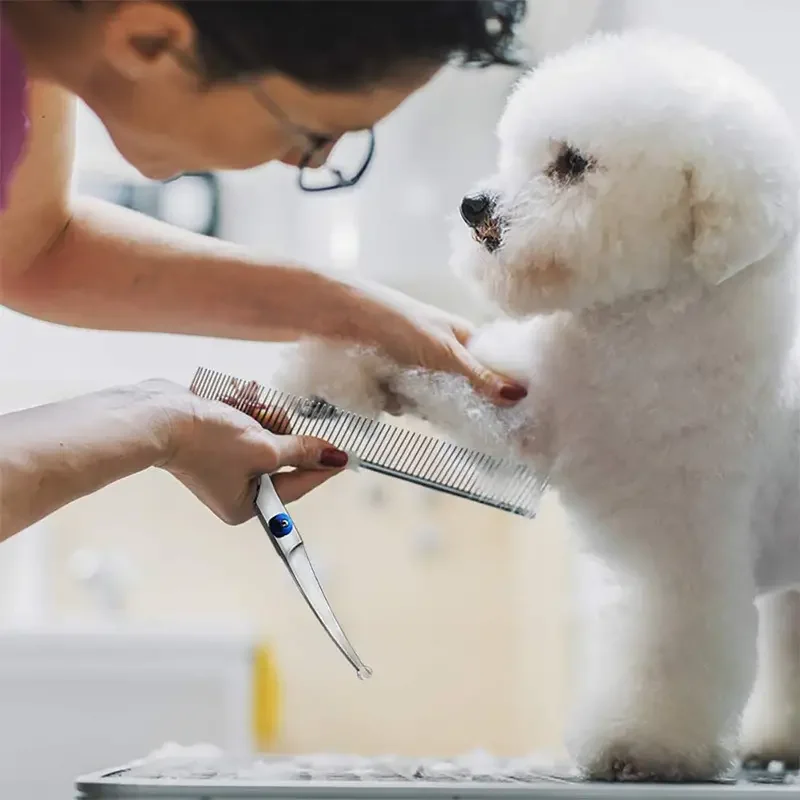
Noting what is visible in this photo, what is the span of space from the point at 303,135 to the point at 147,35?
93 millimetres

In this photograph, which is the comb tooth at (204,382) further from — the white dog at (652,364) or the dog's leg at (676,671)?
the dog's leg at (676,671)

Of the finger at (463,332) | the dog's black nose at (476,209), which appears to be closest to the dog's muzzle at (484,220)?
the dog's black nose at (476,209)

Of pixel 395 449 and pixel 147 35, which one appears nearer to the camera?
pixel 147 35

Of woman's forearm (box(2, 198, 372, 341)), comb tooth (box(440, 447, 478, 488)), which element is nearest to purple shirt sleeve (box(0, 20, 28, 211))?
woman's forearm (box(2, 198, 372, 341))

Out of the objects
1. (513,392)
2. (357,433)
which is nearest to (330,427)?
(357,433)

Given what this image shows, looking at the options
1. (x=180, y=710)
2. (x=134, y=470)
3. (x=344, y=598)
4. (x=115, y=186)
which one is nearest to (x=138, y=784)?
(x=134, y=470)

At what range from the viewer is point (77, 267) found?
76 centimetres

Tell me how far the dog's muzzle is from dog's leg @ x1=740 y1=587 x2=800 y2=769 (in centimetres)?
31

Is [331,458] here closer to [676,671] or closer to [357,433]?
[357,433]

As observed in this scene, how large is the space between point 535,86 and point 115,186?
12.0 inches

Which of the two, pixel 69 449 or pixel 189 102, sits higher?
pixel 189 102

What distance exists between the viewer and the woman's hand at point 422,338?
0.74 m

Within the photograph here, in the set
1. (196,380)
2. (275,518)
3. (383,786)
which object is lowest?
(383,786)

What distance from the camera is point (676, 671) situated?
0.68 metres
